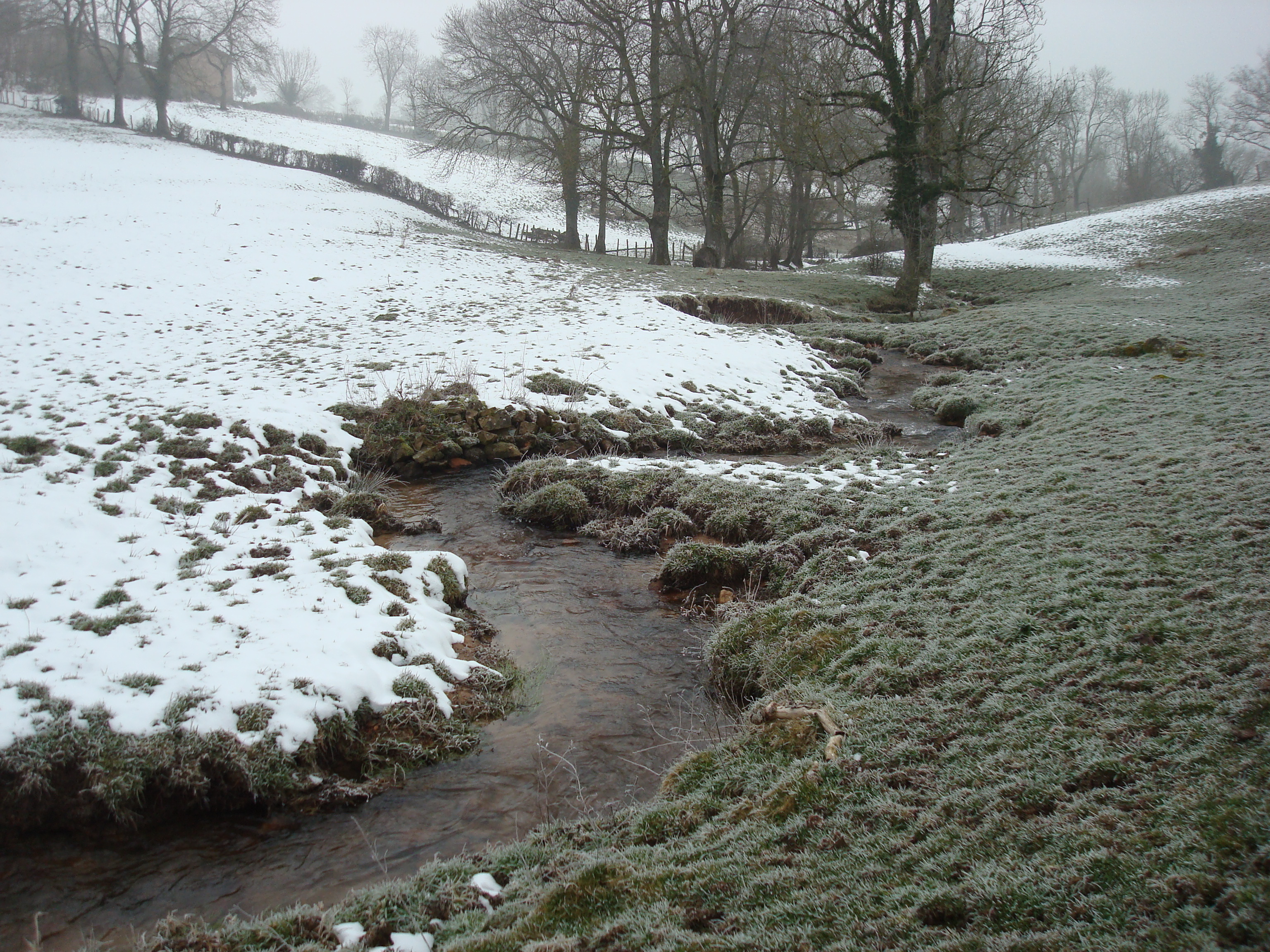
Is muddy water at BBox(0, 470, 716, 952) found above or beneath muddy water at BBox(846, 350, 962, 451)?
beneath

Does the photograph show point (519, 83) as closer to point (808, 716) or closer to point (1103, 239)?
point (1103, 239)

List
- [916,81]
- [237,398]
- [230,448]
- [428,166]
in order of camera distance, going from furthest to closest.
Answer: [428,166] → [916,81] → [237,398] → [230,448]

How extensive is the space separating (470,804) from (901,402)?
33.9 feet

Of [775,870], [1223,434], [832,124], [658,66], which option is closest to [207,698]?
[775,870]

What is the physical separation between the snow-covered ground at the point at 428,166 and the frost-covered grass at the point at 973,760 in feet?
117

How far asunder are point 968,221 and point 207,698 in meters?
62.7

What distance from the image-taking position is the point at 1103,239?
95.2ft

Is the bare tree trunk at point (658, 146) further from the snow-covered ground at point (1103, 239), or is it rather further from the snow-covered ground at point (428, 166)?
the snow-covered ground at point (428, 166)

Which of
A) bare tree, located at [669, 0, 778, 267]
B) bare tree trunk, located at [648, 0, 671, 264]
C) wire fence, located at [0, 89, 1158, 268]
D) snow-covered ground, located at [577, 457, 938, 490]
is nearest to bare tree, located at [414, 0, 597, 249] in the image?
bare tree trunk, located at [648, 0, 671, 264]

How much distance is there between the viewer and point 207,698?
4086 millimetres

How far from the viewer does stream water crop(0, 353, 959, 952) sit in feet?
10.6

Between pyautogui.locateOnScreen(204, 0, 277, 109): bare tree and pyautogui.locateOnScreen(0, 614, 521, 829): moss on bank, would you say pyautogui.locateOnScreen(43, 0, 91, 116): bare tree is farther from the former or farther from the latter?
pyautogui.locateOnScreen(0, 614, 521, 829): moss on bank

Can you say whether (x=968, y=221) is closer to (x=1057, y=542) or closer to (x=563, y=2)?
(x=563, y=2)

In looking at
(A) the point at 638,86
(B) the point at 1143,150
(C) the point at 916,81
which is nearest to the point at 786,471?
(C) the point at 916,81
